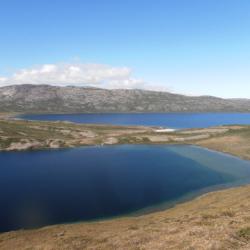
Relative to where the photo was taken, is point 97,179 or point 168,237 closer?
point 168,237

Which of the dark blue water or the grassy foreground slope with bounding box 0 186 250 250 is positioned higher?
the grassy foreground slope with bounding box 0 186 250 250

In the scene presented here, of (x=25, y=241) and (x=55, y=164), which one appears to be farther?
(x=55, y=164)

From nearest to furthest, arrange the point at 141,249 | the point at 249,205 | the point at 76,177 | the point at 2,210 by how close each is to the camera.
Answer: the point at 141,249 → the point at 249,205 → the point at 2,210 → the point at 76,177

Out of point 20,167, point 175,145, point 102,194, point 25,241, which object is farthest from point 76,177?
point 175,145

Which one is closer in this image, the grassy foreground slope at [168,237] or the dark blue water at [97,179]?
the grassy foreground slope at [168,237]

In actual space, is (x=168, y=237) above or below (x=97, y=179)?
above

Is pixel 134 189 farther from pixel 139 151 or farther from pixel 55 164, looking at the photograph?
pixel 139 151

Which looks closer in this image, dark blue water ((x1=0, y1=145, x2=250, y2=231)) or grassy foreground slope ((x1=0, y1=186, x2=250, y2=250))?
grassy foreground slope ((x1=0, y1=186, x2=250, y2=250))

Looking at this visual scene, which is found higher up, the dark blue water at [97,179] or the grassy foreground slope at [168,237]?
the grassy foreground slope at [168,237]
